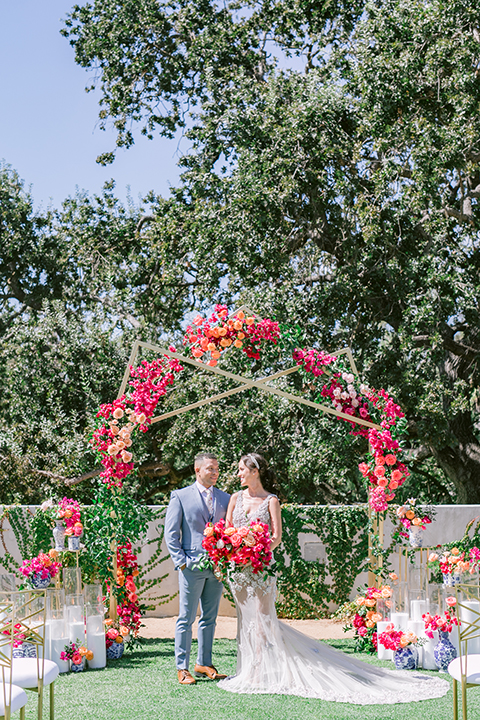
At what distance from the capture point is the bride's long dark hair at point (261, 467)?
216 inches

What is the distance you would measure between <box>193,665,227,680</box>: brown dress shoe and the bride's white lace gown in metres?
0.19

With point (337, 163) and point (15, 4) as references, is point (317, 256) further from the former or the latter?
point (15, 4)

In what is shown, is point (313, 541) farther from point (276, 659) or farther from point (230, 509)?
point (276, 659)

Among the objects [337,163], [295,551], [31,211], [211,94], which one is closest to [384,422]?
[295,551]

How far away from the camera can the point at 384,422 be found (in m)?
6.98

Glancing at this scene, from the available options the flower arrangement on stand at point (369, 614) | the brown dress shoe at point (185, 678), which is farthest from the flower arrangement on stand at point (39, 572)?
the flower arrangement on stand at point (369, 614)

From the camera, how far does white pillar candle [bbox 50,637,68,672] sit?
5941 millimetres

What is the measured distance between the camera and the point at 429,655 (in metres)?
6.02

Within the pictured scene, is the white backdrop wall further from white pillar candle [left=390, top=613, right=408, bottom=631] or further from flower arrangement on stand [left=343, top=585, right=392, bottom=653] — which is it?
white pillar candle [left=390, top=613, right=408, bottom=631]

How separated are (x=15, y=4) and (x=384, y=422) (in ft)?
24.6

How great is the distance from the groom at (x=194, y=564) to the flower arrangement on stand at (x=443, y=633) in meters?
1.80

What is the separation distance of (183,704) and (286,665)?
0.79 m

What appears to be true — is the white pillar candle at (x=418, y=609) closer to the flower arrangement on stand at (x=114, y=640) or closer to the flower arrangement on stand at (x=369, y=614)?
the flower arrangement on stand at (x=369, y=614)

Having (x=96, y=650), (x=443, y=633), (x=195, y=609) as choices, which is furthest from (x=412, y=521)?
(x=96, y=650)
